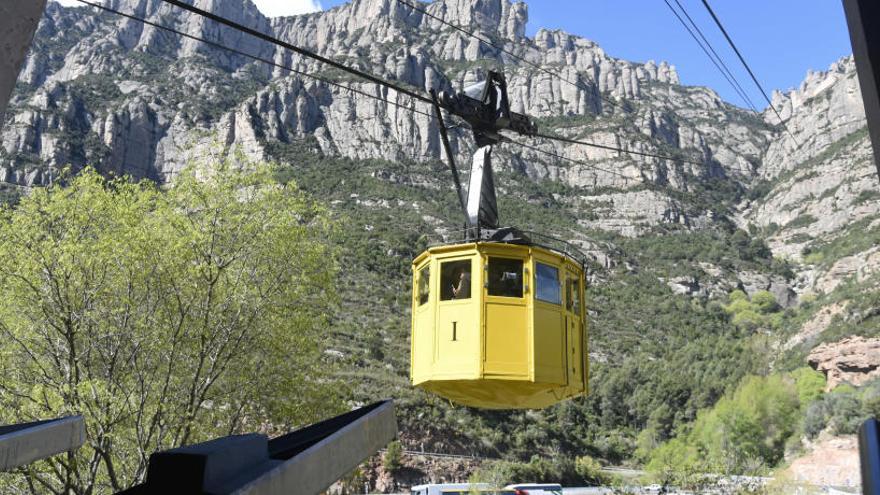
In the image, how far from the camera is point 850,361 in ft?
215

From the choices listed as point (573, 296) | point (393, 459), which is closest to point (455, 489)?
point (393, 459)

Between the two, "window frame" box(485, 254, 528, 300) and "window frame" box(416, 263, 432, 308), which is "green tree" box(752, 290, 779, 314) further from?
"window frame" box(485, 254, 528, 300)

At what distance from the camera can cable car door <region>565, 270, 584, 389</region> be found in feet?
41.6

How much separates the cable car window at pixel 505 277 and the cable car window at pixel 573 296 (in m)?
1.07

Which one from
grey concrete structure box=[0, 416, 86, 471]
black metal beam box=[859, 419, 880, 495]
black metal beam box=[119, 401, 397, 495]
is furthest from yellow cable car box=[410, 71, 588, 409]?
black metal beam box=[859, 419, 880, 495]

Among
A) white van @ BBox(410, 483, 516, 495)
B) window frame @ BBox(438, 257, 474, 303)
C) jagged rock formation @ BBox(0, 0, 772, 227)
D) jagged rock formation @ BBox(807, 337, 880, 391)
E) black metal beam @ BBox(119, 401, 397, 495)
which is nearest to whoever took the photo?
black metal beam @ BBox(119, 401, 397, 495)

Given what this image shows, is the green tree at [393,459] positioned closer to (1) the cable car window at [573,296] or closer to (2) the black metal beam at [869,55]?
(1) the cable car window at [573,296]

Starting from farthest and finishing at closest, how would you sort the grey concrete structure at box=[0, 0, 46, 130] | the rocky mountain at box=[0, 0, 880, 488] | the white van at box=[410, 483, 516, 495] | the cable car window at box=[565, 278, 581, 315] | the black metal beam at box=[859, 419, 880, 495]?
1. the rocky mountain at box=[0, 0, 880, 488]
2. the white van at box=[410, 483, 516, 495]
3. the cable car window at box=[565, 278, 581, 315]
4. the grey concrete structure at box=[0, 0, 46, 130]
5. the black metal beam at box=[859, 419, 880, 495]

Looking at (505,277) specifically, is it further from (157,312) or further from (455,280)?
(157,312)

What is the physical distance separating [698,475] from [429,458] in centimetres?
1938

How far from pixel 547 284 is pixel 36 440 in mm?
9788

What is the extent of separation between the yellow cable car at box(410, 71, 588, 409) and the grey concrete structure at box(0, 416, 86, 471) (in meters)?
8.76

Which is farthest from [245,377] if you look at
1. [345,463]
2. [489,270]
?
[345,463]

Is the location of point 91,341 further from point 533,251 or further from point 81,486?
point 533,251
